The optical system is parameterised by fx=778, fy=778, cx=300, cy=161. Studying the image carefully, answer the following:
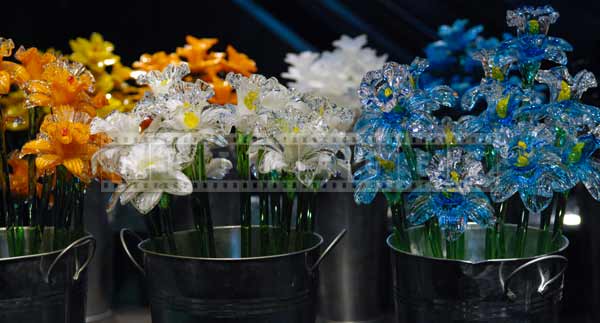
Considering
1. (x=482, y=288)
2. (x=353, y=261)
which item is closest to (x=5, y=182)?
(x=353, y=261)

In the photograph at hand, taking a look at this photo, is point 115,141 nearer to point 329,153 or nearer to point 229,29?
point 329,153

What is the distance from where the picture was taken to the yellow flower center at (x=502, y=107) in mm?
933

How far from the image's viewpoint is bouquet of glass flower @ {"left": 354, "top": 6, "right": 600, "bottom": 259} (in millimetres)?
905

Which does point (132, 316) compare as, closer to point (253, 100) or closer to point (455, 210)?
point (253, 100)

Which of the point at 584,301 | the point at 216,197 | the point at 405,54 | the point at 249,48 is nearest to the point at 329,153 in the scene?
the point at 216,197

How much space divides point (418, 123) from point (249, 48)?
2.98 feet

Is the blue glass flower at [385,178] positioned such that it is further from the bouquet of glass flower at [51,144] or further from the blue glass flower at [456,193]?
the bouquet of glass flower at [51,144]

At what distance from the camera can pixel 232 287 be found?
2.95ft

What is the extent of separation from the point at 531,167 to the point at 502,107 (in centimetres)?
8

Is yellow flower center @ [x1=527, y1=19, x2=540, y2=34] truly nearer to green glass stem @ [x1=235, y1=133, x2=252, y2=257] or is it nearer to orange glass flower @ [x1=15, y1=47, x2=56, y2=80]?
green glass stem @ [x1=235, y1=133, x2=252, y2=257]

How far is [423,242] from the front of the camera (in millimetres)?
1058

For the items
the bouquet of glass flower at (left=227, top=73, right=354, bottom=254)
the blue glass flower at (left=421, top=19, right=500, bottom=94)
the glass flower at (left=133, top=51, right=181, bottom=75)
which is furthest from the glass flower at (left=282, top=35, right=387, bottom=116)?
the bouquet of glass flower at (left=227, top=73, right=354, bottom=254)

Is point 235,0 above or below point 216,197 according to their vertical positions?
above

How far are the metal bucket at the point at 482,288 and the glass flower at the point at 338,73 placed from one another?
440 millimetres
